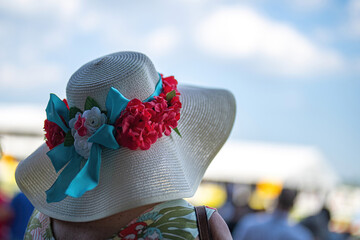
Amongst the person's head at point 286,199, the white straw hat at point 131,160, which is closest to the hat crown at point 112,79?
the white straw hat at point 131,160

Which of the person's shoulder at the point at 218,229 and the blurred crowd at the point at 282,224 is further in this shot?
the blurred crowd at the point at 282,224

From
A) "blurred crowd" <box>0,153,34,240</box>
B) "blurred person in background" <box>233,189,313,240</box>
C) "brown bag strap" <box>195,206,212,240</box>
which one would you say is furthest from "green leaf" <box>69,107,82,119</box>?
"blurred person in background" <box>233,189,313,240</box>

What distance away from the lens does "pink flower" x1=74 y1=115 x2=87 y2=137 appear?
1.47 m

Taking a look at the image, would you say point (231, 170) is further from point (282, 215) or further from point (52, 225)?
point (52, 225)

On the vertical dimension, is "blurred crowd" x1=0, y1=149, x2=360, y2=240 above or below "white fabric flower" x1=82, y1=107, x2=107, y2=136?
below

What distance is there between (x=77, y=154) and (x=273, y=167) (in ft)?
34.7

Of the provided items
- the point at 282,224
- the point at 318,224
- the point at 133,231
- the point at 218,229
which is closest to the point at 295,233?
the point at 282,224

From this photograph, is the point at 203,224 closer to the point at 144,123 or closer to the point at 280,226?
the point at 144,123

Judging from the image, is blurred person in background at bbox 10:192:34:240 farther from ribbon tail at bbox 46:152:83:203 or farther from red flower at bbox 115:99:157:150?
red flower at bbox 115:99:157:150

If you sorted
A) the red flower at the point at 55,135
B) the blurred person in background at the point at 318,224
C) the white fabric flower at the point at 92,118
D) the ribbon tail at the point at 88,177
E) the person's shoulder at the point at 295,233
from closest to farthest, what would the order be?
1. the ribbon tail at the point at 88,177
2. the white fabric flower at the point at 92,118
3. the red flower at the point at 55,135
4. the person's shoulder at the point at 295,233
5. the blurred person in background at the point at 318,224

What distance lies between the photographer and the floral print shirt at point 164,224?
1.37 metres

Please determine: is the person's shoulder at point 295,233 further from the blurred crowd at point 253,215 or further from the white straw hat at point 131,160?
the white straw hat at point 131,160

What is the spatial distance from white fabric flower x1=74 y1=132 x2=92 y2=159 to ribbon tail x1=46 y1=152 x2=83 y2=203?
35mm

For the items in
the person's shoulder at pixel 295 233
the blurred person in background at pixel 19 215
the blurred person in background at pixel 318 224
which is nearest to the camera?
the blurred person in background at pixel 19 215
